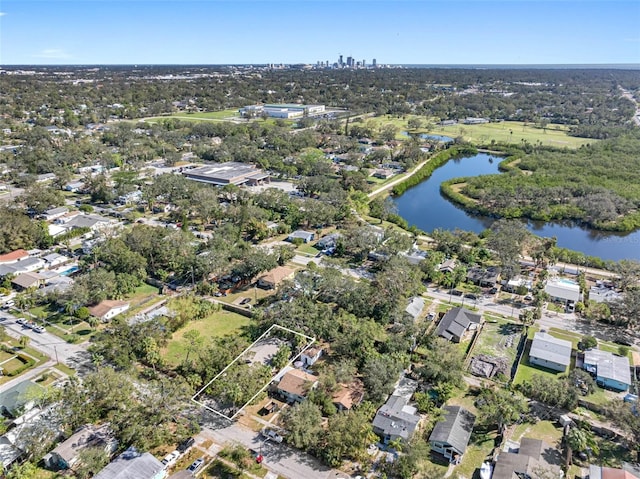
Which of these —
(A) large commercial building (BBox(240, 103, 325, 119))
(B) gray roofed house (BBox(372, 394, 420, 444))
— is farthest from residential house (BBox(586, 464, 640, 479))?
(A) large commercial building (BBox(240, 103, 325, 119))

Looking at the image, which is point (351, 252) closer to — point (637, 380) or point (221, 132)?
point (637, 380)

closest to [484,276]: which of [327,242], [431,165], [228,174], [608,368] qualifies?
[608,368]

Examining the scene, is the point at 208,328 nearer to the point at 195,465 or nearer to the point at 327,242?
the point at 195,465

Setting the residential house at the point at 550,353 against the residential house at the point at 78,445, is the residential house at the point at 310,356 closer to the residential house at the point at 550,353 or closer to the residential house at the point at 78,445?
the residential house at the point at 78,445

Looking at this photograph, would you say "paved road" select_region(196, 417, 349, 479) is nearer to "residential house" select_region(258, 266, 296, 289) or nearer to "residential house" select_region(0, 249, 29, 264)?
"residential house" select_region(258, 266, 296, 289)

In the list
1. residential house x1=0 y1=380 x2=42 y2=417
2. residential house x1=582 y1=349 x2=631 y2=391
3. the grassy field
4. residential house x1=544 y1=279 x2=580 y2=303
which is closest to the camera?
residential house x1=0 y1=380 x2=42 y2=417

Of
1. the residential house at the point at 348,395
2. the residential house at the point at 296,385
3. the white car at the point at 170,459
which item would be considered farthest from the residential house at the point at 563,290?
the white car at the point at 170,459

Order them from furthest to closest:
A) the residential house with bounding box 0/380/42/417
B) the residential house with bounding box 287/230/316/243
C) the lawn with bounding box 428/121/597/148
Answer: the lawn with bounding box 428/121/597/148 < the residential house with bounding box 287/230/316/243 < the residential house with bounding box 0/380/42/417

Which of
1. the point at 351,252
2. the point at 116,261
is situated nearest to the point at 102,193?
the point at 116,261
